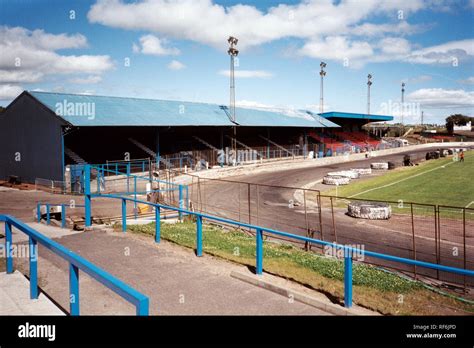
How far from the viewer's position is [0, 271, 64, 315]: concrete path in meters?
5.91

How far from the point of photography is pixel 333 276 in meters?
9.00

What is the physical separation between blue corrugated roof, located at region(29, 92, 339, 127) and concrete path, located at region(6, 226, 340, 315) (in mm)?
21216

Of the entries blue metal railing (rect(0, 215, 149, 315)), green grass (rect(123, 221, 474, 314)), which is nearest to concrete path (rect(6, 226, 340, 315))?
blue metal railing (rect(0, 215, 149, 315))

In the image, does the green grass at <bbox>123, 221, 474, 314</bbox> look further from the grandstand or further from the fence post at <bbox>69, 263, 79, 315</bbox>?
the grandstand

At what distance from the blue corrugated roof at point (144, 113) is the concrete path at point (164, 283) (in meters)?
21.2

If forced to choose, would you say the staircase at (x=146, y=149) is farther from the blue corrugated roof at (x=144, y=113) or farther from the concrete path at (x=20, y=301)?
the concrete path at (x=20, y=301)

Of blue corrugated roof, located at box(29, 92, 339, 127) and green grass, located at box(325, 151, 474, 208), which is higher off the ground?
blue corrugated roof, located at box(29, 92, 339, 127)

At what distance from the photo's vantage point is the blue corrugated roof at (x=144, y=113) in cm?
3039

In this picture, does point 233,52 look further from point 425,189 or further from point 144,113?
point 425,189
